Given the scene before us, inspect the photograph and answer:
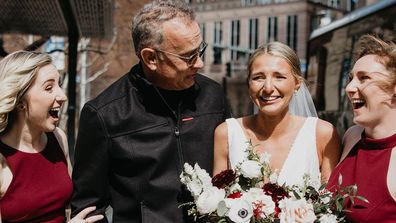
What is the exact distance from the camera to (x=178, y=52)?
2.97 meters

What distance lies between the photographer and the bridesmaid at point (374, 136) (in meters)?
2.50

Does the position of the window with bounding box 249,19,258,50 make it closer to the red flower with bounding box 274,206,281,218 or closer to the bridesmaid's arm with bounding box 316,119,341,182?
the bridesmaid's arm with bounding box 316,119,341,182

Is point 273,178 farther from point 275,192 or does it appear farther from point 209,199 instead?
point 209,199

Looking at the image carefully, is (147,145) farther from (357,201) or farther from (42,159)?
(357,201)

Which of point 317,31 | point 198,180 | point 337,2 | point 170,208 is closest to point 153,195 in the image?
point 170,208

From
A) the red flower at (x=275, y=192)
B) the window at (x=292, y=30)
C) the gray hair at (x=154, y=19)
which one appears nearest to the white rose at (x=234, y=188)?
the red flower at (x=275, y=192)

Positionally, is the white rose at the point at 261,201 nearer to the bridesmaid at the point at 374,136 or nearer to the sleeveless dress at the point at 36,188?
the bridesmaid at the point at 374,136

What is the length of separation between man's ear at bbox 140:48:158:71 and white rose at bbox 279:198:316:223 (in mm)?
1029

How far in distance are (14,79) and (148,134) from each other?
2.40 ft

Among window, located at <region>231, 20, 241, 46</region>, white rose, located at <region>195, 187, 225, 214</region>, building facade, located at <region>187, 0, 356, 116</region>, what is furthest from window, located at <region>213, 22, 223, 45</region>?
white rose, located at <region>195, 187, 225, 214</region>

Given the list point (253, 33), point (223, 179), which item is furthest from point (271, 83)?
point (253, 33)

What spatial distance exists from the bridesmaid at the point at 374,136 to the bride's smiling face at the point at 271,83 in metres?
0.35

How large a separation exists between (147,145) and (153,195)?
26 centimetres

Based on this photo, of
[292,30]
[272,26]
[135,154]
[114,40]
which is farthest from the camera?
[272,26]
